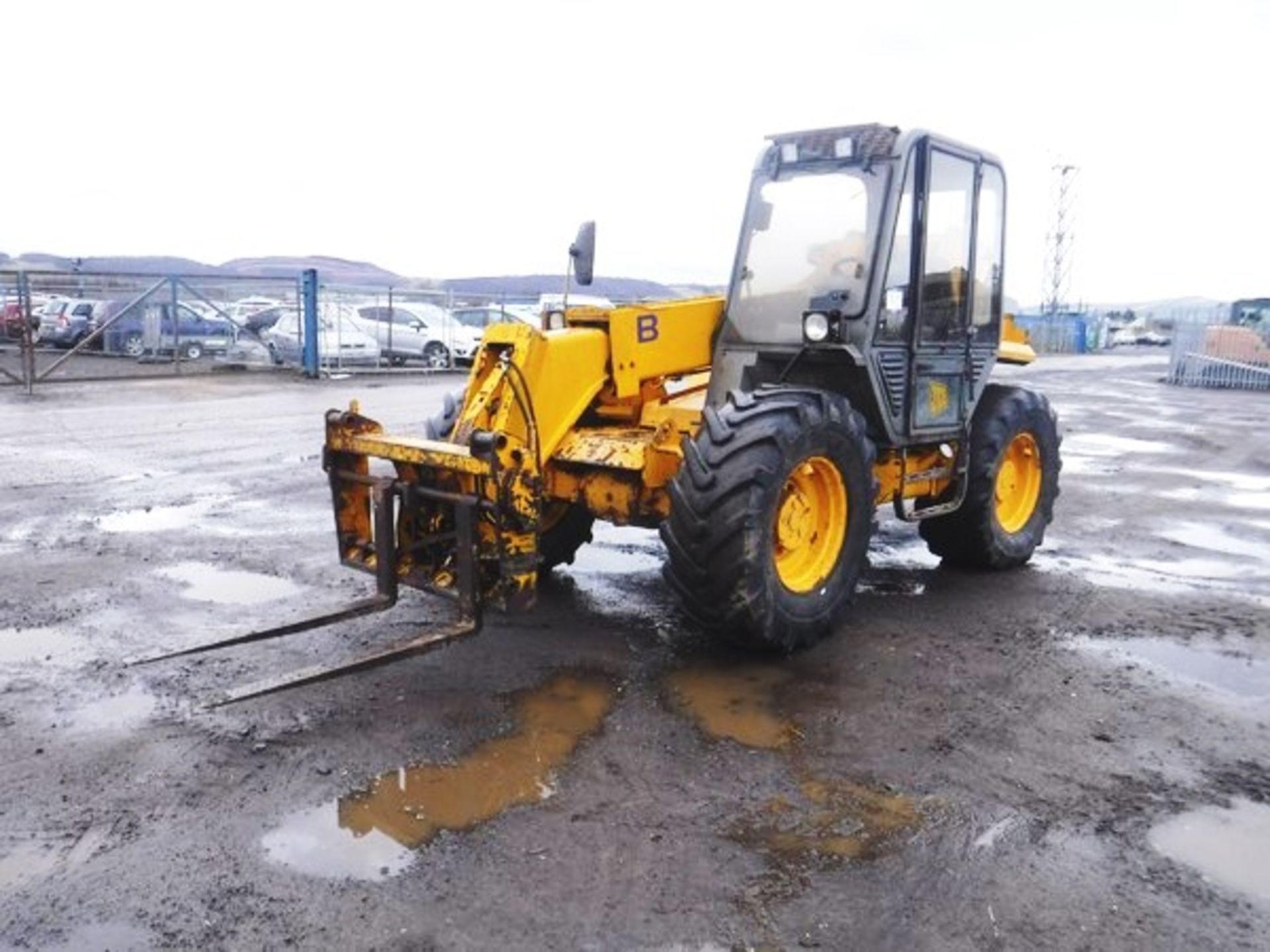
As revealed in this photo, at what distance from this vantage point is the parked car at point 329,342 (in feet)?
78.8

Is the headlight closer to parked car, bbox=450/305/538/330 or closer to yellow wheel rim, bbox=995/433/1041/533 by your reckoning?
yellow wheel rim, bbox=995/433/1041/533

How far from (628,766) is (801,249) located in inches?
137

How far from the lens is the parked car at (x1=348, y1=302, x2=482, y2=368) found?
86.0ft

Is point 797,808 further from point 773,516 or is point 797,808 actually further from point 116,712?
point 116,712

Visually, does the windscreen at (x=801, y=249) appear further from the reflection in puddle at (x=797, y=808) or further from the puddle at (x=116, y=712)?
the puddle at (x=116, y=712)

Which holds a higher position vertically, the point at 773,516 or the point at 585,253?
the point at 585,253

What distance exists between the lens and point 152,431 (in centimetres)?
1407

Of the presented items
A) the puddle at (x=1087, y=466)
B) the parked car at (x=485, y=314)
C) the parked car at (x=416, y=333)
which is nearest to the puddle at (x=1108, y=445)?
the puddle at (x=1087, y=466)

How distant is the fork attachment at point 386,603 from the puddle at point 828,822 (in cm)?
169

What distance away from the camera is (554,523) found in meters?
6.80

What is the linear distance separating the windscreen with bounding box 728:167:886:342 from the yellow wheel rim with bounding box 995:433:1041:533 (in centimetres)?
248

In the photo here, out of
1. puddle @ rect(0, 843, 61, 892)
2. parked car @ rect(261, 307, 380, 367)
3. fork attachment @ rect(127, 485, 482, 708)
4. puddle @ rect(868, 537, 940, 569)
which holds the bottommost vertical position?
puddle @ rect(0, 843, 61, 892)

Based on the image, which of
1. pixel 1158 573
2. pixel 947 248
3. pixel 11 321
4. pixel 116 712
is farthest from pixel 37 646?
pixel 11 321

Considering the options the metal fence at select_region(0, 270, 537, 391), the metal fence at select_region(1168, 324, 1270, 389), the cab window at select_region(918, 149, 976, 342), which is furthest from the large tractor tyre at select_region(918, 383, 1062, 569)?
the metal fence at select_region(1168, 324, 1270, 389)
